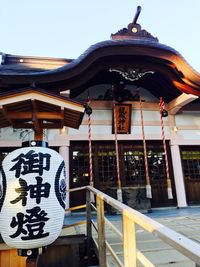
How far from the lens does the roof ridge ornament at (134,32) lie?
8.70 metres

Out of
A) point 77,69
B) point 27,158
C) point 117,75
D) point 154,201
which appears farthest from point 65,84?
point 154,201

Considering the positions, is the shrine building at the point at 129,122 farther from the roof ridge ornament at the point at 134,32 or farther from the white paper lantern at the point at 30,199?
the white paper lantern at the point at 30,199

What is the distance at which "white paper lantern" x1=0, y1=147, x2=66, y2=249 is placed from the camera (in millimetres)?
3063

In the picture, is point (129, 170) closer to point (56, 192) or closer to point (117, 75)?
point (117, 75)

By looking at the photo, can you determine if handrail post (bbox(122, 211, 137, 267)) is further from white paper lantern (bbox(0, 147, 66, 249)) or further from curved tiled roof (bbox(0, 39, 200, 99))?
curved tiled roof (bbox(0, 39, 200, 99))

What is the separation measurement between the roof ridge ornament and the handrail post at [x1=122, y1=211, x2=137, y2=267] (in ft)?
26.2

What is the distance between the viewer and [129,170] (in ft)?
28.7

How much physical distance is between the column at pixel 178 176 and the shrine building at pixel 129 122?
0.04 m

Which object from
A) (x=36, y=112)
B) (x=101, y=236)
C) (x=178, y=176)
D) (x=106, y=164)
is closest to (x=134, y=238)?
(x=101, y=236)

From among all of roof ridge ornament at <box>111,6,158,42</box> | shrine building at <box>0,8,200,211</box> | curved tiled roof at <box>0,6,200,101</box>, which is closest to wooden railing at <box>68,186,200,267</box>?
shrine building at <box>0,8,200,211</box>

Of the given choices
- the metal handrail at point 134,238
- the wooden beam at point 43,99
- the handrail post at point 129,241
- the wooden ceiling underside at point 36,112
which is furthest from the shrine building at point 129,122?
the handrail post at point 129,241

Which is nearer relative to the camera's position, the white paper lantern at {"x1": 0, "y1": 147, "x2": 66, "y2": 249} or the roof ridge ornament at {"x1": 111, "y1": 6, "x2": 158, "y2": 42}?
the white paper lantern at {"x1": 0, "y1": 147, "x2": 66, "y2": 249}

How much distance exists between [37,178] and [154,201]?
6509 mm

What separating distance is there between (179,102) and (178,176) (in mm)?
2869
